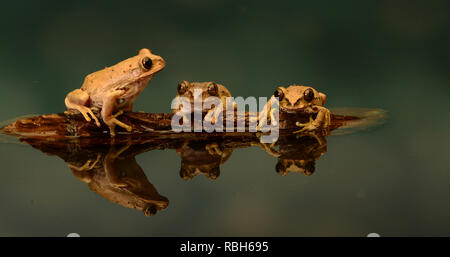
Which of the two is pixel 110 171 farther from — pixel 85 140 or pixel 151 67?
pixel 151 67

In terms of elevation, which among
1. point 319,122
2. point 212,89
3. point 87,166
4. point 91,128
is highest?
point 212,89

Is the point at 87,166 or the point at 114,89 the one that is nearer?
the point at 87,166

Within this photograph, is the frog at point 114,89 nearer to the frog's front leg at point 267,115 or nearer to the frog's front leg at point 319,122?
the frog's front leg at point 267,115

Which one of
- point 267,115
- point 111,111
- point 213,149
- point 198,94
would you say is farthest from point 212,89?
point 111,111

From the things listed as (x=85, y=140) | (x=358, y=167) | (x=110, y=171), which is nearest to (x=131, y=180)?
(x=110, y=171)

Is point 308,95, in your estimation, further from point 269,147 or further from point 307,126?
point 269,147

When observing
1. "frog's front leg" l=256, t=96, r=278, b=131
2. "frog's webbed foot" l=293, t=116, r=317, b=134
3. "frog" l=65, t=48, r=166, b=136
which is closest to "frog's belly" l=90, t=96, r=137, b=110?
"frog" l=65, t=48, r=166, b=136

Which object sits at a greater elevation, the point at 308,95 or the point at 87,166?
the point at 308,95
